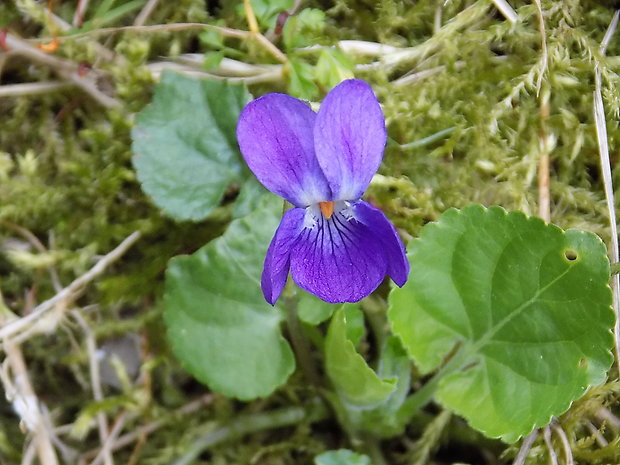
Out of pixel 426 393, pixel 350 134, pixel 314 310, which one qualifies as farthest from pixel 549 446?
pixel 350 134

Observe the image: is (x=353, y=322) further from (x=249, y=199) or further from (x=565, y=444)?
(x=565, y=444)

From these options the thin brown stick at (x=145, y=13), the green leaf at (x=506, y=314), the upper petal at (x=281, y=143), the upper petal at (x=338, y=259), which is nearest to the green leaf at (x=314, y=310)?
the green leaf at (x=506, y=314)

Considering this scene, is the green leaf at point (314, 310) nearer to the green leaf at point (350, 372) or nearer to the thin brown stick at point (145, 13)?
the green leaf at point (350, 372)

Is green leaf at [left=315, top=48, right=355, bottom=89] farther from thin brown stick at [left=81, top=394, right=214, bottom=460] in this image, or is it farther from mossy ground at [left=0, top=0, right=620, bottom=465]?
thin brown stick at [left=81, top=394, right=214, bottom=460]

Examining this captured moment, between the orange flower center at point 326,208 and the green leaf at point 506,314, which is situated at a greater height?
the orange flower center at point 326,208

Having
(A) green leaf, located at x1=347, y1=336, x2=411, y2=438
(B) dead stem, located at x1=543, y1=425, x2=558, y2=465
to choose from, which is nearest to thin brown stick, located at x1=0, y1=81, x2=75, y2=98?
(A) green leaf, located at x1=347, y1=336, x2=411, y2=438
